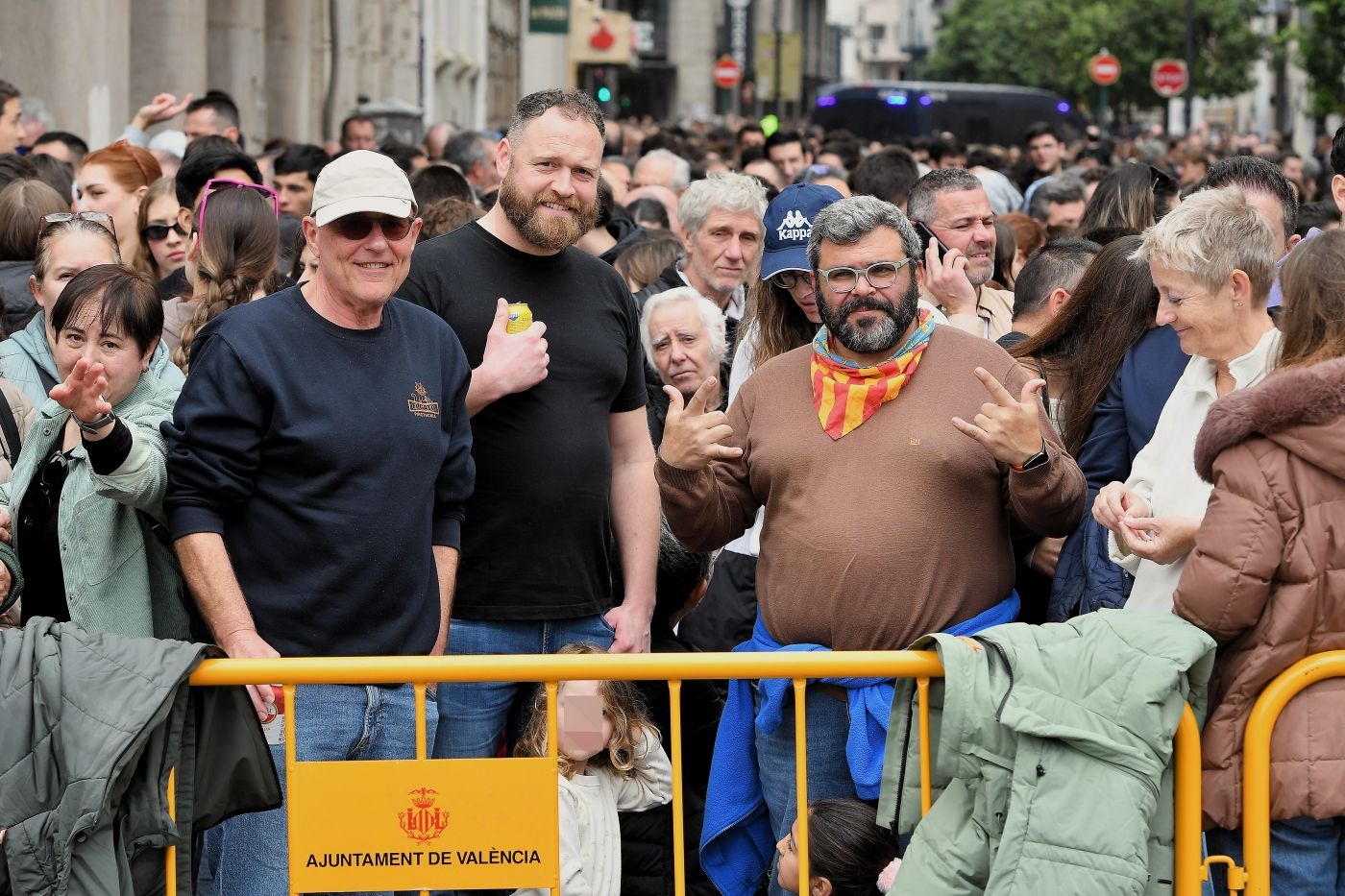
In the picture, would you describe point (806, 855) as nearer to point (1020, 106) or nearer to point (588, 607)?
point (588, 607)

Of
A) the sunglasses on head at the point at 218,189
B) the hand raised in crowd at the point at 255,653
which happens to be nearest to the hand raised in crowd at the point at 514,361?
the hand raised in crowd at the point at 255,653

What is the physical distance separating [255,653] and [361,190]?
3.64ft

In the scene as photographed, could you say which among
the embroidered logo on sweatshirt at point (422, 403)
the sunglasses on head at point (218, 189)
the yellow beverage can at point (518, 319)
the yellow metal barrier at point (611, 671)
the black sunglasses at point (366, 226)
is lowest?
the yellow metal barrier at point (611, 671)

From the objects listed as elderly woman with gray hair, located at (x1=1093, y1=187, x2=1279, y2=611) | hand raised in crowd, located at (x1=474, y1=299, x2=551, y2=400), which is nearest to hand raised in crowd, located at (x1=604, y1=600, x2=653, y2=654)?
hand raised in crowd, located at (x1=474, y1=299, x2=551, y2=400)

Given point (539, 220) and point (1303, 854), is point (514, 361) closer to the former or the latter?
point (539, 220)

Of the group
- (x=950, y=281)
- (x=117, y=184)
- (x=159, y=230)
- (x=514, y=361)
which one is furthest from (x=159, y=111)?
(x=514, y=361)

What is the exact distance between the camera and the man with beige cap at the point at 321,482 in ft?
13.7

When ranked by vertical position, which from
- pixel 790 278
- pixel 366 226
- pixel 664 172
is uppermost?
pixel 664 172

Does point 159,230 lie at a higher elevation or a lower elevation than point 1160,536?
higher

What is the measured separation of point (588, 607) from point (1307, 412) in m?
2.05

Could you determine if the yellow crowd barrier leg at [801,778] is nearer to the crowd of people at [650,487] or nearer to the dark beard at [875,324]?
the crowd of people at [650,487]

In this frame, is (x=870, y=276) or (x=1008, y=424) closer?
(x=1008, y=424)

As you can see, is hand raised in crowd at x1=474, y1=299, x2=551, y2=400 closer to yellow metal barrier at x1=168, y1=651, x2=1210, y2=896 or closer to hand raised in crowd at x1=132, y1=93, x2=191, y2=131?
yellow metal barrier at x1=168, y1=651, x2=1210, y2=896

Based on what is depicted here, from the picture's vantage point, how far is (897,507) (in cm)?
430
